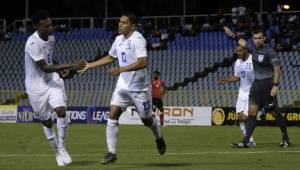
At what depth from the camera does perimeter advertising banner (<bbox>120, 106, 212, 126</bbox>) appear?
33906 mm

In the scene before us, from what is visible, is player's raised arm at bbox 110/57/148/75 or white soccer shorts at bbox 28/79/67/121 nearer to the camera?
player's raised arm at bbox 110/57/148/75

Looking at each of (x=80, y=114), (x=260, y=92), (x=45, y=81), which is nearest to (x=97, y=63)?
(x=45, y=81)

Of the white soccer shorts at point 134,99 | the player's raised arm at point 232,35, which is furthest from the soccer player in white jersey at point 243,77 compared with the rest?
the white soccer shorts at point 134,99

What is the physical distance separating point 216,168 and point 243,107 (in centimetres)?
757

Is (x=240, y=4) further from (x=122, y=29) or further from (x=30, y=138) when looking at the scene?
(x=122, y=29)

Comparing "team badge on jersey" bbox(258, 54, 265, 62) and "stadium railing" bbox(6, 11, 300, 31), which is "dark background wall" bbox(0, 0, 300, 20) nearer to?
"stadium railing" bbox(6, 11, 300, 31)

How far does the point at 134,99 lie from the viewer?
1362 cm

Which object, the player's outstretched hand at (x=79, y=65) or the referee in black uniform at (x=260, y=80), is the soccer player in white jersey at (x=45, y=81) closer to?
the player's outstretched hand at (x=79, y=65)

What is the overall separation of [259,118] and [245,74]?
12.8m

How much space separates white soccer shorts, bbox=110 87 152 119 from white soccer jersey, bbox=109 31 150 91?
0.07 meters

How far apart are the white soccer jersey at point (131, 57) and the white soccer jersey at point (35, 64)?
3.73 feet

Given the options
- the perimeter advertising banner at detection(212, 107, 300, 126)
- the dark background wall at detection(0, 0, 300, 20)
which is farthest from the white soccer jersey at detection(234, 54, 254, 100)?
the dark background wall at detection(0, 0, 300, 20)

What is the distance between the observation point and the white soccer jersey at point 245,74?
64.3ft

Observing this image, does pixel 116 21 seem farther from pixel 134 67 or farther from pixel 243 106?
pixel 134 67
